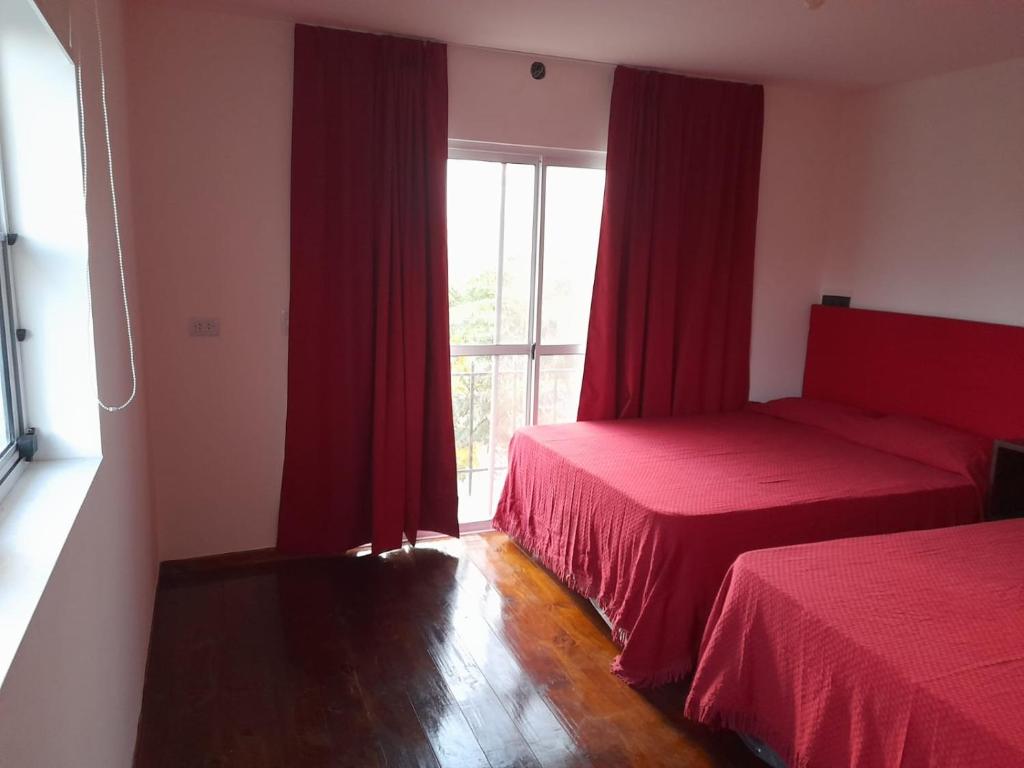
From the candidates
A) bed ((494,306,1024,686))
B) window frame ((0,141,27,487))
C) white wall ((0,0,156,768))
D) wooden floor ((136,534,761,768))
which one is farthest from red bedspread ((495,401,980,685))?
window frame ((0,141,27,487))

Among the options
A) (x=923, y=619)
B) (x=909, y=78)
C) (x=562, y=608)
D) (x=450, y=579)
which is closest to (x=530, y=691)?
(x=562, y=608)

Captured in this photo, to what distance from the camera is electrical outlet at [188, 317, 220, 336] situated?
303 cm

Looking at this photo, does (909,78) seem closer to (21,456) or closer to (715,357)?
(715,357)

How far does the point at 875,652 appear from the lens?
1641 millimetres

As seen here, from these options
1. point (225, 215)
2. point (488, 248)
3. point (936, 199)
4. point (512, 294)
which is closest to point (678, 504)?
point (512, 294)

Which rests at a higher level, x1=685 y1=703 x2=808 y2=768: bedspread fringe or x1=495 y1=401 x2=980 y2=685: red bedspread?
x1=495 y1=401 x2=980 y2=685: red bedspread

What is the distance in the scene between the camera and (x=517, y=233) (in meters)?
3.57

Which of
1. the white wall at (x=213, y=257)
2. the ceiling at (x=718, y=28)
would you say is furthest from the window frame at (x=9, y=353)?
the ceiling at (x=718, y=28)

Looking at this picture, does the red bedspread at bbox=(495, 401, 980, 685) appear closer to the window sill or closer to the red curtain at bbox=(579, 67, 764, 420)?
the red curtain at bbox=(579, 67, 764, 420)

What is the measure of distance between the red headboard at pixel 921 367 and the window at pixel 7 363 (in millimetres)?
3675

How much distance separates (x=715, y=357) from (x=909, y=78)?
5.58ft

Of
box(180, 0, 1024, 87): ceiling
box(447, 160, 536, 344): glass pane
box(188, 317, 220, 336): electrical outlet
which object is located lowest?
box(188, 317, 220, 336): electrical outlet

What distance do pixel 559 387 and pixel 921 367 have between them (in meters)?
1.84

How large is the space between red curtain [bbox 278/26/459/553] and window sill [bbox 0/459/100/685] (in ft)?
5.30
